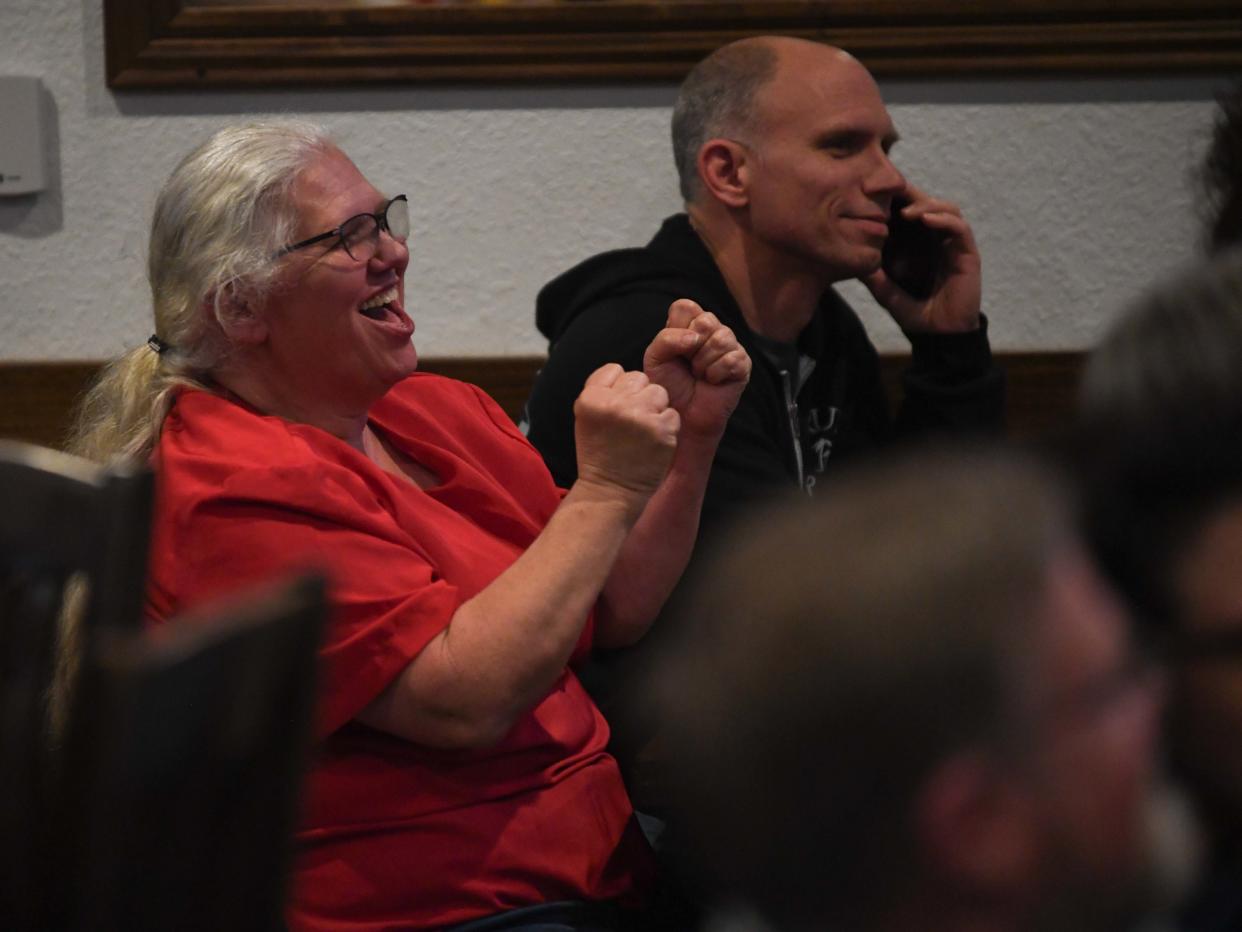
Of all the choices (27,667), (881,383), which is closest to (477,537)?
(27,667)

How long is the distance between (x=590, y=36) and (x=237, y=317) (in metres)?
0.89

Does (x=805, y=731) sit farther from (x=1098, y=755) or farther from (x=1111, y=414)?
(x=1111, y=414)

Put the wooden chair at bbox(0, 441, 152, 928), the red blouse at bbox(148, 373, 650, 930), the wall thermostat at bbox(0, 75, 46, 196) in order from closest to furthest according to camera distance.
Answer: the wooden chair at bbox(0, 441, 152, 928)
the red blouse at bbox(148, 373, 650, 930)
the wall thermostat at bbox(0, 75, 46, 196)

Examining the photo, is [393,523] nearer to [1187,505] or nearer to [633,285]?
[633,285]

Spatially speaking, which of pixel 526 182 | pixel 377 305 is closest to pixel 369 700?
pixel 377 305

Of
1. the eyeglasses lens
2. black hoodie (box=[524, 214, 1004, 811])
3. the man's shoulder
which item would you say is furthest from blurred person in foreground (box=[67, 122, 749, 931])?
the man's shoulder

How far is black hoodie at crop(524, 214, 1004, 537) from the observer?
6.00 feet

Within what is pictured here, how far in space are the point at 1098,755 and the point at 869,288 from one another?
1.80 metres

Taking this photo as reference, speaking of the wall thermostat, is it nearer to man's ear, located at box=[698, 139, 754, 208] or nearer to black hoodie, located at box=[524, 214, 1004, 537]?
black hoodie, located at box=[524, 214, 1004, 537]

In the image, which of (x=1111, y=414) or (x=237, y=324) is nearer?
(x=1111, y=414)

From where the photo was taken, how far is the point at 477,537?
149 cm

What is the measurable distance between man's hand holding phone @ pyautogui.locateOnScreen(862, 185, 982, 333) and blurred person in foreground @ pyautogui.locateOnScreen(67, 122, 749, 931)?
27.6 inches

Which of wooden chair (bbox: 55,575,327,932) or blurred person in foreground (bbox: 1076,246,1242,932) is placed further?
wooden chair (bbox: 55,575,327,932)

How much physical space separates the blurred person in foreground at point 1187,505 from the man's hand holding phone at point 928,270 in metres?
1.51
